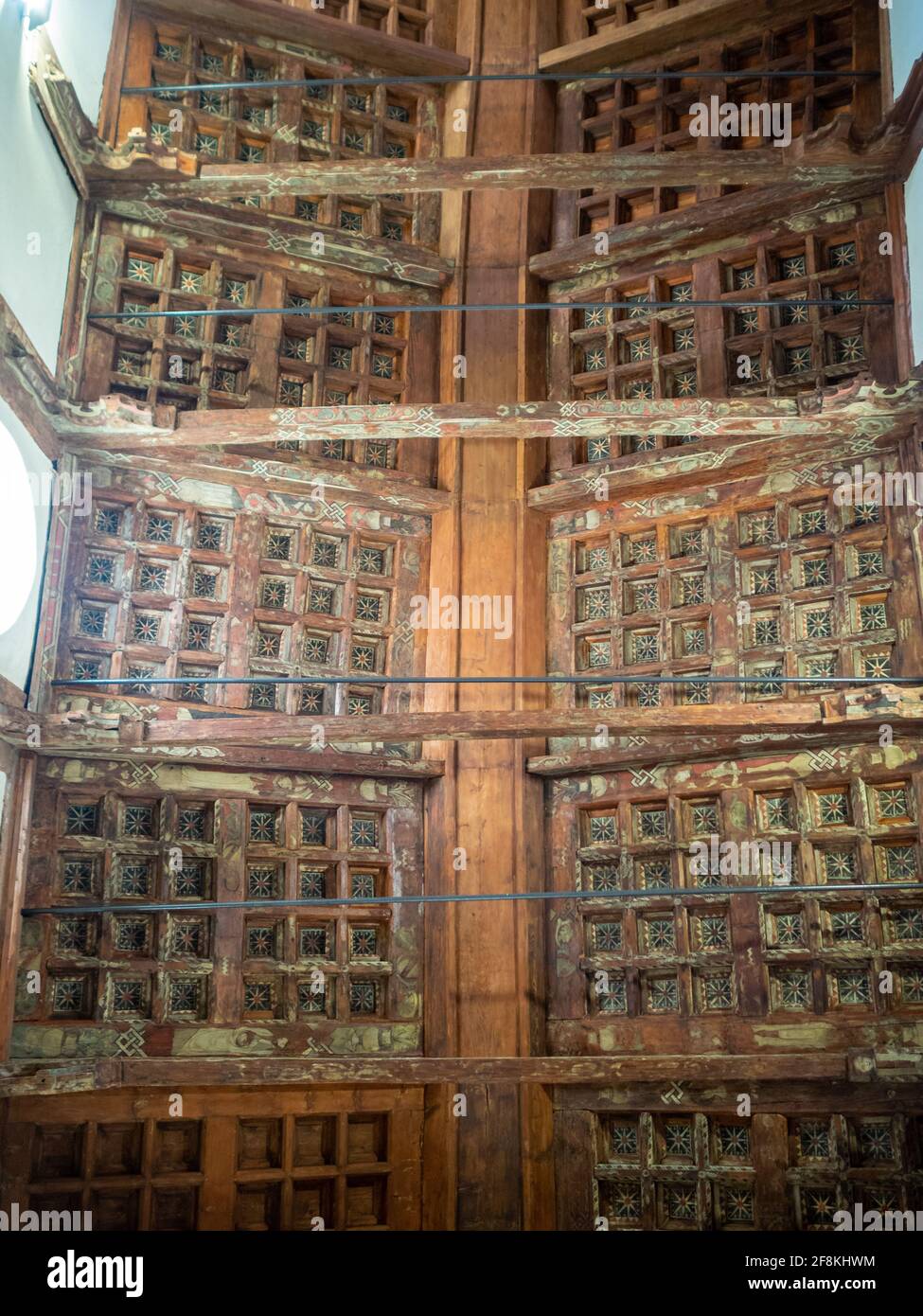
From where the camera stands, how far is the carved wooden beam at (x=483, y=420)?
5816 millimetres

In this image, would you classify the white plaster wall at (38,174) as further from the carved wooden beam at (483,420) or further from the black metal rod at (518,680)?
the black metal rod at (518,680)

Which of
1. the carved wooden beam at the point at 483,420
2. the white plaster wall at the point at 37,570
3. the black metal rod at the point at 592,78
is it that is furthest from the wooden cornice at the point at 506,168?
the white plaster wall at the point at 37,570

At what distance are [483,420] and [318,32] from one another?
8.89 ft

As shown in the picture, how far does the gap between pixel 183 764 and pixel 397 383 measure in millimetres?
2277

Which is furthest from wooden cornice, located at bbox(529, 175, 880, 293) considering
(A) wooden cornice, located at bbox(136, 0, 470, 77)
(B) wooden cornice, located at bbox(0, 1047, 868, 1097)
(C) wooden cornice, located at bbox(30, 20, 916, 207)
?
(B) wooden cornice, located at bbox(0, 1047, 868, 1097)

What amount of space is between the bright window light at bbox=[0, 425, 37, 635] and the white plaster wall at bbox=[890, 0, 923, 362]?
368 cm

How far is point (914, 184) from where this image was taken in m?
5.96

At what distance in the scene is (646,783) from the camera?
6211 millimetres

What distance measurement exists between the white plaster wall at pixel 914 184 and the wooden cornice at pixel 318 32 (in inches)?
94.0

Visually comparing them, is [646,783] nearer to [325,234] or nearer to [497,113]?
[325,234]
